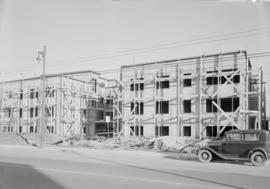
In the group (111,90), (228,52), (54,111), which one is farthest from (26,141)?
(228,52)

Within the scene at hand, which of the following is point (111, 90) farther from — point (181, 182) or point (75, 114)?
point (181, 182)

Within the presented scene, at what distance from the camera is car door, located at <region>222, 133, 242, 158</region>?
1478cm

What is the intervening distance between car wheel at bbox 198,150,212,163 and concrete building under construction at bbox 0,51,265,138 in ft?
30.3

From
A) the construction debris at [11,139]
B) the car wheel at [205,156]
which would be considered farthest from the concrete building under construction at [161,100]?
the car wheel at [205,156]

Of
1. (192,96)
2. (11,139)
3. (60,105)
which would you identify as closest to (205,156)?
(192,96)

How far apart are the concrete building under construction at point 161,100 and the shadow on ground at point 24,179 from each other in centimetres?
1802

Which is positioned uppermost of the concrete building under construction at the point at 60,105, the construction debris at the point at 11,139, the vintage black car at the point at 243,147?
the concrete building under construction at the point at 60,105

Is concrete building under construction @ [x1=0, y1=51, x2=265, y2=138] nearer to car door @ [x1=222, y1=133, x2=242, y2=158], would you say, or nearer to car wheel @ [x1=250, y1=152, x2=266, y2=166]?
car door @ [x1=222, y1=133, x2=242, y2=158]

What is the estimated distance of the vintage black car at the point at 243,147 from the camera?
47.2ft

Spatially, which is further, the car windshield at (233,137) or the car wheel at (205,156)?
the car wheel at (205,156)

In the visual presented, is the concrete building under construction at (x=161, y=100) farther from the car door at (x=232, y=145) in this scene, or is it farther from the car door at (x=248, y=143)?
the car door at (x=232, y=145)

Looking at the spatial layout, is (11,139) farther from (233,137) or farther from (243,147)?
(243,147)

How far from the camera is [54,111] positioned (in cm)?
3650

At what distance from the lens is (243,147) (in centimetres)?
1466
